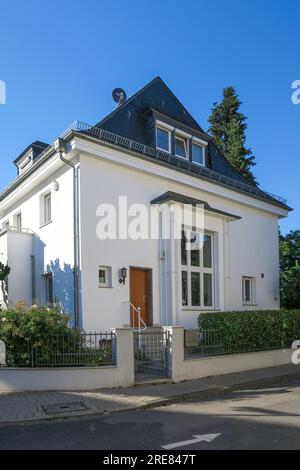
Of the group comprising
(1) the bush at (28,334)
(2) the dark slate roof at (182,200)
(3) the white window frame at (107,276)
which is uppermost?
(2) the dark slate roof at (182,200)

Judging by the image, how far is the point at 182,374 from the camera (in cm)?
1180

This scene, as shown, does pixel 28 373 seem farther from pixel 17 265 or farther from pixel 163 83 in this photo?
pixel 163 83

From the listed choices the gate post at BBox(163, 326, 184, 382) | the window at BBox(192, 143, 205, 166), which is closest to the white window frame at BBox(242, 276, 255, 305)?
the window at BBox(192, 143, 205, 166)

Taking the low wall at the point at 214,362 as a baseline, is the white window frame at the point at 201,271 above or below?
above

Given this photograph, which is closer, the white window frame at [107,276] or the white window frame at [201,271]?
the white window frame at [107,276]

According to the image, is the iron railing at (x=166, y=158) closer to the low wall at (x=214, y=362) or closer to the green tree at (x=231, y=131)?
the low wall at (x=214, y=362)

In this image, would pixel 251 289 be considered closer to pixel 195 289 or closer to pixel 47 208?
pixel 195 289

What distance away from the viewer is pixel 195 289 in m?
16.8

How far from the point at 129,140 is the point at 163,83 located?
6.66 meters

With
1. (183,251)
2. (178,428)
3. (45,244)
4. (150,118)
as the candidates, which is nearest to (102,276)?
(45,244)

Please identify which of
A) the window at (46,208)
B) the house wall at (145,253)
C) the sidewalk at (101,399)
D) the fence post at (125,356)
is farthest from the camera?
the window at (46,208)

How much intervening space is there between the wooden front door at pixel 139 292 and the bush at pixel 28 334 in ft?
13.7

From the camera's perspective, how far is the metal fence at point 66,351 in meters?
10.5

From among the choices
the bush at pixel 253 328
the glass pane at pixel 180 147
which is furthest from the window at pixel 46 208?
the bush at pixel 253 328
